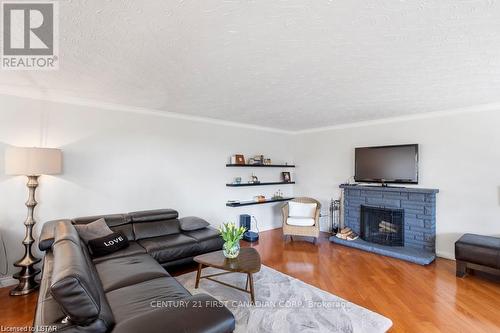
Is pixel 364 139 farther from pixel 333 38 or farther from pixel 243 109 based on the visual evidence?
pixel 333 38

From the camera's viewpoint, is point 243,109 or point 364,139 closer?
point 243,109

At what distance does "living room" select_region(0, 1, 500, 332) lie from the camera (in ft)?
5.21

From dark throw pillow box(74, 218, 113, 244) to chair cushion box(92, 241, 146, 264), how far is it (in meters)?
0.28

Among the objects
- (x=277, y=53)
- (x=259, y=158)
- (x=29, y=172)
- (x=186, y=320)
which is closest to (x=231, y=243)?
(x=186, y=320)

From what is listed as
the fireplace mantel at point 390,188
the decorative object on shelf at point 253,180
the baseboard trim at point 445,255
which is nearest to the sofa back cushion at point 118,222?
the decorative object on shelf at point 253,180

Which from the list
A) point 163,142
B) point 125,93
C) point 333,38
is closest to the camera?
point 333,38

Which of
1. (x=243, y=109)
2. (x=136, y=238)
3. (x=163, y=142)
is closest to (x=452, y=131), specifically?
(x=243, y=109)

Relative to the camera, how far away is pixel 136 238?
337 cm

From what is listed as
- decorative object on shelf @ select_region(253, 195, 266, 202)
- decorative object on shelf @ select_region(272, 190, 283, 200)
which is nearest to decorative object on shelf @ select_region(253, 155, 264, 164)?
decorative object on shelf @ select_region(253, 195, 266, 202)

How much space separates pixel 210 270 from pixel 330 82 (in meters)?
2.83

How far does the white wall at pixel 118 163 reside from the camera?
9.91 ft

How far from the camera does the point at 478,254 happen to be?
3086mm

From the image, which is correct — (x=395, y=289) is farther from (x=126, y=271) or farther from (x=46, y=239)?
(x=46, y=239)

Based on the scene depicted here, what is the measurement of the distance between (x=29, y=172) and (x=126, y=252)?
137 centimetres
